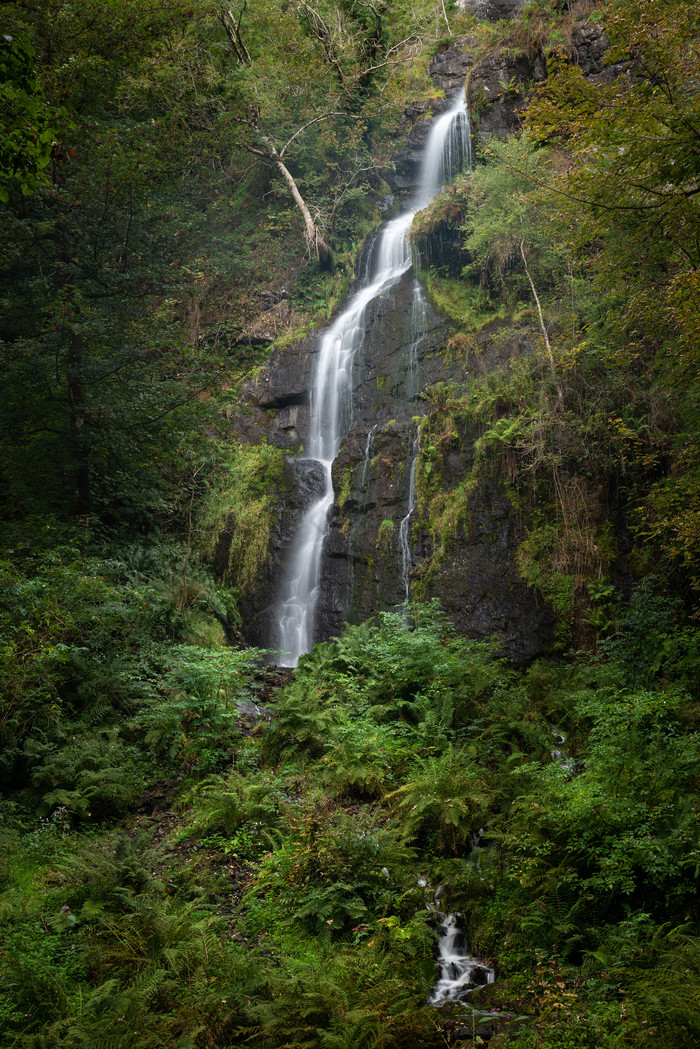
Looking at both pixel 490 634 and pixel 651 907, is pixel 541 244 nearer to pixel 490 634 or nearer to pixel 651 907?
pixel 490 634

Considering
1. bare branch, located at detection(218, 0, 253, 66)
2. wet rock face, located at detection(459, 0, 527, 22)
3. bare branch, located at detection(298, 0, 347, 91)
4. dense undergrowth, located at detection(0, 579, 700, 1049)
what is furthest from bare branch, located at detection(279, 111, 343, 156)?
dense undergrowth, located at detection(0, 579, 700, 1049)

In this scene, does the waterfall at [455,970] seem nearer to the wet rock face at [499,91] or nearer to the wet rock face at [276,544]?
the wet rock face at [276,544]

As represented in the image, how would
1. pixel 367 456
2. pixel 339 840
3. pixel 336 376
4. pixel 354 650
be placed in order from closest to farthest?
1. pixel 339 840
2. pixel 354 650
3. pixel 367 456
4. pixel 336 376

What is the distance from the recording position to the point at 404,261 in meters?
19.0

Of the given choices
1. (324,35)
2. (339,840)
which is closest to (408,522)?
(339,840)

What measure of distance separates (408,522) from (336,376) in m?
6.16

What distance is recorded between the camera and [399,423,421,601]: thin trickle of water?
12.5 metres

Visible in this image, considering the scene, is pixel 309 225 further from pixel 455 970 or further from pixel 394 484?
pixel 455 970

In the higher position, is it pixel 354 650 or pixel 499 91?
pixel 499 91

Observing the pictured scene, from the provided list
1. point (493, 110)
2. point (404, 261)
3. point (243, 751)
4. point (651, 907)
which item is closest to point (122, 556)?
point (243, 751)

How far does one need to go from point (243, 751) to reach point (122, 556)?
5.51m

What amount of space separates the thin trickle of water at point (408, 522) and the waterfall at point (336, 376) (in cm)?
238

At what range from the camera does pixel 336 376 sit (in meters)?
17.1

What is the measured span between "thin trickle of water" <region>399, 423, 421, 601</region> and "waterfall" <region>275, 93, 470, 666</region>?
2384 mm
